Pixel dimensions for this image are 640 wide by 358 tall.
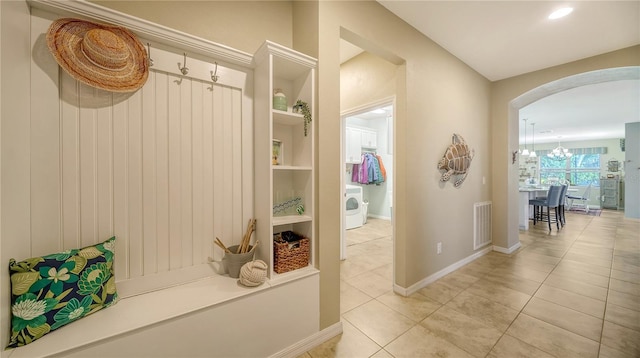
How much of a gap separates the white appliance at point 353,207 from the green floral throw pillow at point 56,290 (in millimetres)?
4035

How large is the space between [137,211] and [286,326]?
1.11 m

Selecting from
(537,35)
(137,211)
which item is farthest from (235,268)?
(537,35)

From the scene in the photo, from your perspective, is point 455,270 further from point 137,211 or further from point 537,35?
point 137,211

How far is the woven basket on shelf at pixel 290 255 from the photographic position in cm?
147

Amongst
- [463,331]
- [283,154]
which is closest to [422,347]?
[463,331]

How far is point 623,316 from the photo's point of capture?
1.84m

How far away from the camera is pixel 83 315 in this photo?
1027 mm

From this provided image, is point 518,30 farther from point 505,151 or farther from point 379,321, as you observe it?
point 379,321

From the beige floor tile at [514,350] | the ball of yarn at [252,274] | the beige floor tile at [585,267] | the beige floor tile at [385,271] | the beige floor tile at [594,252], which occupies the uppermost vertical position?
the ball of yarn at [252,274]

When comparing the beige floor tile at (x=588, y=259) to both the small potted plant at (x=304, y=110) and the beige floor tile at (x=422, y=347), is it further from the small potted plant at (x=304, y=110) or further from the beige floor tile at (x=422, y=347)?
the small potted plant at (x=304, y=110)

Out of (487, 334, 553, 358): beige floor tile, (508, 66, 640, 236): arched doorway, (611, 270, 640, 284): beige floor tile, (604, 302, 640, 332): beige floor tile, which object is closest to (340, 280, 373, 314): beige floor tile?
(487, 334, 553, 358): beige floor tile

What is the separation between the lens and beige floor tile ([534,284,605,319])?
6.35ft

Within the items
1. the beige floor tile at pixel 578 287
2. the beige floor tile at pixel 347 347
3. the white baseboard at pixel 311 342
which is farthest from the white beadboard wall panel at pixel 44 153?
the beige floor tile at pixel 578 287

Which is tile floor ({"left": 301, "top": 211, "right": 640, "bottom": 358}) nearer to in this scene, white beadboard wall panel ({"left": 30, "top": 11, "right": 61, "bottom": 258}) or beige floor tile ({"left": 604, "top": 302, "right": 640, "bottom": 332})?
beige floor tile ({"left": 604, "top": 302, "right": 640, "bottom": 332})
